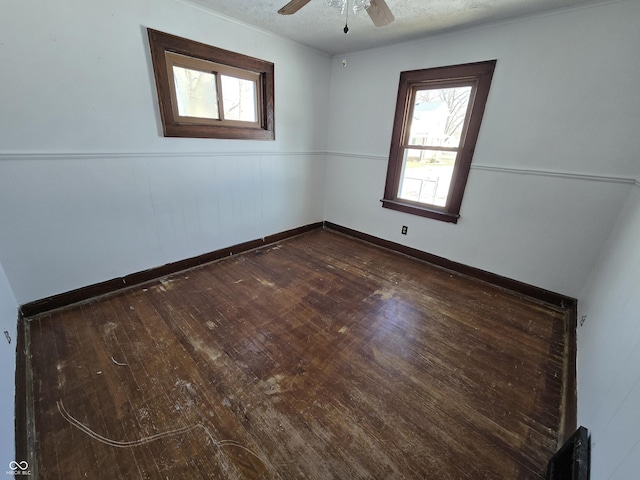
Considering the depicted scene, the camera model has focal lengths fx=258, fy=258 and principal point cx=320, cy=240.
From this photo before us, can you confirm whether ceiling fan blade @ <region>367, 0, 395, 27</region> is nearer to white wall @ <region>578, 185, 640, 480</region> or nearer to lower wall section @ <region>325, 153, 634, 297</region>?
lower wall section @ <region>325, 153, 634, 297</region>

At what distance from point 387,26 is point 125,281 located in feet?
11.3

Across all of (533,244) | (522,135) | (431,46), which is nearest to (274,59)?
(431,46)

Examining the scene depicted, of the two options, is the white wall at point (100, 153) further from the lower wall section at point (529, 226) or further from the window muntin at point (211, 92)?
the lower wall section at point (529, 226)

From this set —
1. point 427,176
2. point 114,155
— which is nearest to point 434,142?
point 427,176

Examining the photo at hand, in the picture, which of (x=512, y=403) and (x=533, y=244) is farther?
(x=533, y=244)

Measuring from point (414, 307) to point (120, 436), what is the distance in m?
2.15

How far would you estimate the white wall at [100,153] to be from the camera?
171 centimetres

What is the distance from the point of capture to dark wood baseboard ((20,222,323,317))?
200cm

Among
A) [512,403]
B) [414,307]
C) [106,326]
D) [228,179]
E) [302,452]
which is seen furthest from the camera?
[228,179]

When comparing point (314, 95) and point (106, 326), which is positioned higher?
point (314, 95)

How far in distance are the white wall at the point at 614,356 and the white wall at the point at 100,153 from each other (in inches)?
122

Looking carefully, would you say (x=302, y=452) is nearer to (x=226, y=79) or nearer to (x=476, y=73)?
(x=226, y=79)

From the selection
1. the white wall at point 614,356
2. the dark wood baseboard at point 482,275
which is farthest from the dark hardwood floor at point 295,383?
the white wall at point 614,356

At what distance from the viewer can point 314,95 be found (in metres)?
3.45
